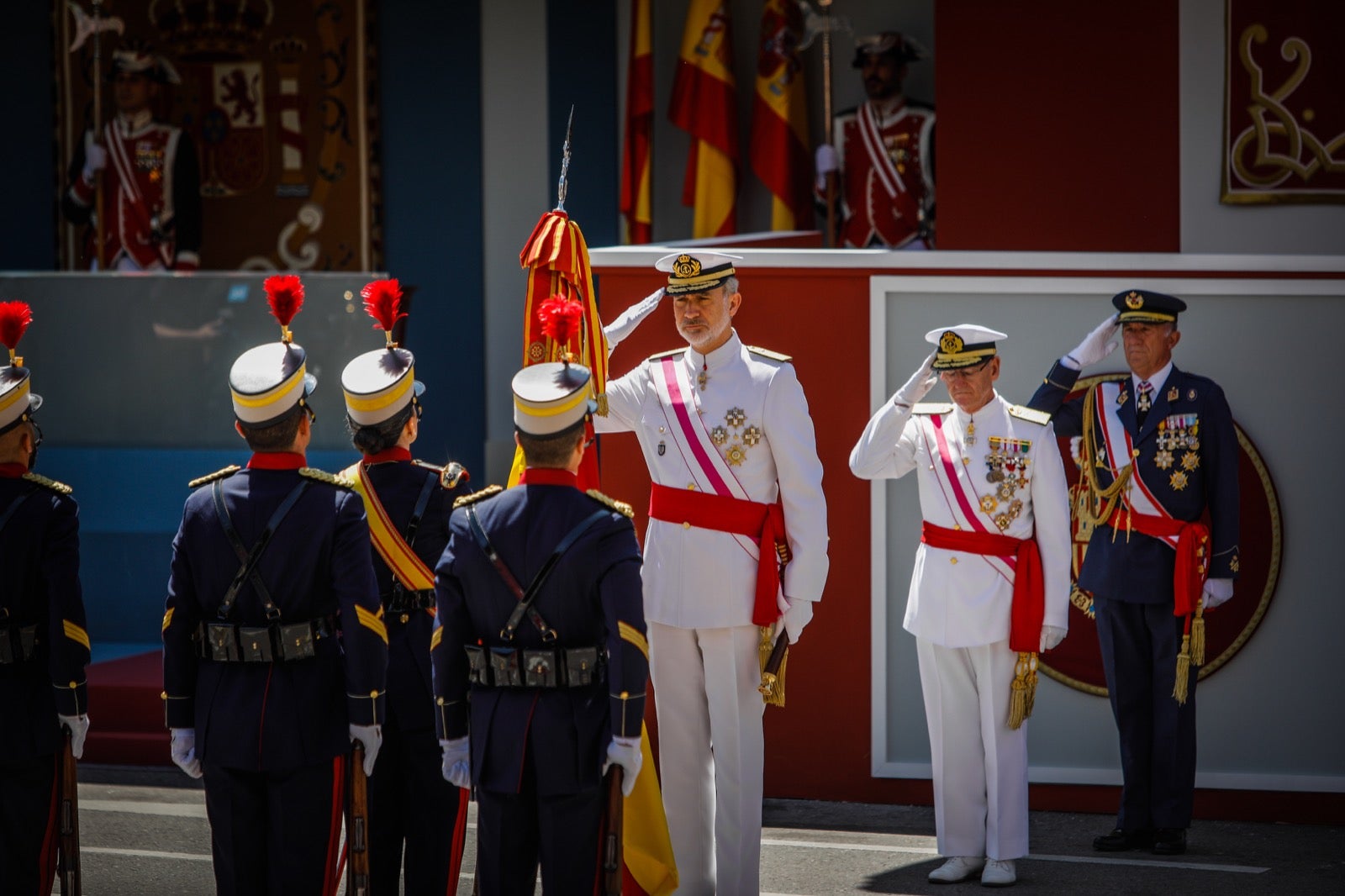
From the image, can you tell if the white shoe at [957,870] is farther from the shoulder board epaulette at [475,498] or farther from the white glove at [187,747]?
the white glove at [187,747]

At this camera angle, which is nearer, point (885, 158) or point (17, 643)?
point (17, 643)

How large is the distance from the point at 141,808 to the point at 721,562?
2.95m

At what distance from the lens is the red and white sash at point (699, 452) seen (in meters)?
5.27

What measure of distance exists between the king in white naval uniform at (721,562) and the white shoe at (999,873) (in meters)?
0.88

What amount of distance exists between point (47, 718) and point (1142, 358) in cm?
381

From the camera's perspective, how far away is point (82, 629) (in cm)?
485

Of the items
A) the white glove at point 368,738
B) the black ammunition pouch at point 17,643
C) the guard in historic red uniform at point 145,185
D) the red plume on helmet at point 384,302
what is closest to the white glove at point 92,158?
the guard in historic red uniform at point 145,185

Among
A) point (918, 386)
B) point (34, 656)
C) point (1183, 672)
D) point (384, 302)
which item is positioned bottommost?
point (1183, 672)

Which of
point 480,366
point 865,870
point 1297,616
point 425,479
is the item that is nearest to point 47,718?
point 425,479

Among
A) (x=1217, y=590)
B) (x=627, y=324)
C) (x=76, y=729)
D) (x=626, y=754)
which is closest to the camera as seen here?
(x=626, y=754)

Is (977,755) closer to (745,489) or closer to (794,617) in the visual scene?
(794,617)

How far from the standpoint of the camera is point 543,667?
13.6 feet

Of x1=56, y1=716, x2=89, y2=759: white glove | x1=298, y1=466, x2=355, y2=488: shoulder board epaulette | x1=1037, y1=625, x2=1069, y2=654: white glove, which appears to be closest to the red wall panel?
x1=1037, y1=625, x2=1069, y2=654: white glove

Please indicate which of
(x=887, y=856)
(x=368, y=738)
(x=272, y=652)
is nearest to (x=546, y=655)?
(x=368, y=738)
